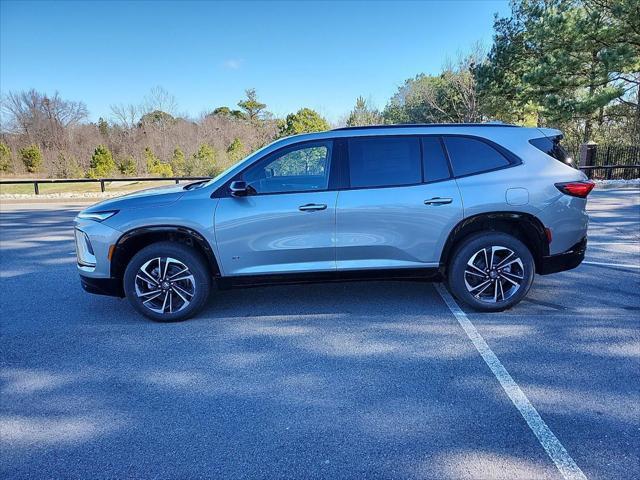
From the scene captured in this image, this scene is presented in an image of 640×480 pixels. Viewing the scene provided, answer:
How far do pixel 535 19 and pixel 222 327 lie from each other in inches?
999

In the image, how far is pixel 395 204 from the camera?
408 cm

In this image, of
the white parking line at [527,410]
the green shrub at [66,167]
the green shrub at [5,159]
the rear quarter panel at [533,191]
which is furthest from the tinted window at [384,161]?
the green shrub at [5,159]

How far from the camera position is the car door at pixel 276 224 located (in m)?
4.05

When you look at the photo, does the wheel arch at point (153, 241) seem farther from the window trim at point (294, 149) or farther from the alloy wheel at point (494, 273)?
the alloy wheel at point (494, 273)

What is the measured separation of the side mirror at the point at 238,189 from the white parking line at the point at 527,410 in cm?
247

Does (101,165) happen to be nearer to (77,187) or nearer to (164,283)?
(77,187)

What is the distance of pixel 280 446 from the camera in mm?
2434

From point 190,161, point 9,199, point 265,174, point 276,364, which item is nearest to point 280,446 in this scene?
point 276,364

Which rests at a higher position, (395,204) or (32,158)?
(32,158)

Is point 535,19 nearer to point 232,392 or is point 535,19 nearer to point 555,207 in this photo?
point 555,207

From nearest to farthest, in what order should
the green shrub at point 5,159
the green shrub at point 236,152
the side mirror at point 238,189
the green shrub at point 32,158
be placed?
1. the side mirror at point 238,189
2. the green shrub at point 236,152
3. the green shrub at point 32,158
4. the green shrub at point 5,159

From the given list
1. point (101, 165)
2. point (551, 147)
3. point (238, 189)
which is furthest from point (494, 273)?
point (101, 165)

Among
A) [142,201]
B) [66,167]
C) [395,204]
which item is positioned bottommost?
[395,204]

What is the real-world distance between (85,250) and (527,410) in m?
4.10
